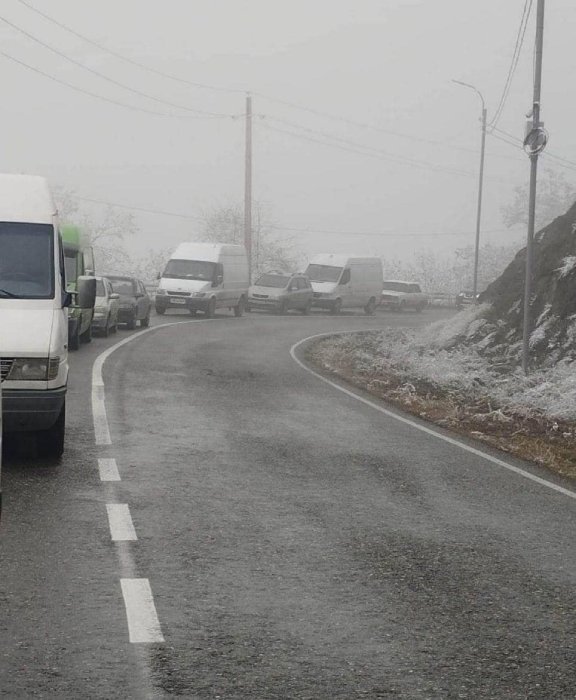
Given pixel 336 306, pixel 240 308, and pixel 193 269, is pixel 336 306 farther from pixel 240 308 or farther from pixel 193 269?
pixel 193 269

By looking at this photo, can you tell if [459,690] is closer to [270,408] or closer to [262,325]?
[270,408]

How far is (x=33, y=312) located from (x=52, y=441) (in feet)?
3.74

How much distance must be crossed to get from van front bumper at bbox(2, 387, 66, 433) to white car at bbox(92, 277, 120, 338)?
56.4 feet

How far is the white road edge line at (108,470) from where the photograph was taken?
9.71 m

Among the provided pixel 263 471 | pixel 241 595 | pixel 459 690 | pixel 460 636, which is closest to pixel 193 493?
pixel 263 471

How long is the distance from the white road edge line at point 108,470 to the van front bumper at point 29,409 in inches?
22.9

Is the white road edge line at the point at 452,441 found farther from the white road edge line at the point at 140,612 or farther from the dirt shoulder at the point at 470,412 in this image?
the white road edge line at the point at 140,612

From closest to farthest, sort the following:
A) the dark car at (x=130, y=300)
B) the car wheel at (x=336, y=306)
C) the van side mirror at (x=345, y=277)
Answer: the dark car at (x=130, y=300), the car wheel at (x=336, y=306), the van side mirror at (x=345, y=277)

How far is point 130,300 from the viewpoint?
32.0 meters

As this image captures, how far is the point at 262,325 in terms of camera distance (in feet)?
126

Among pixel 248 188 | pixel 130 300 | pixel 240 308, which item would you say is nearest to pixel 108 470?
A: pixel 130 300

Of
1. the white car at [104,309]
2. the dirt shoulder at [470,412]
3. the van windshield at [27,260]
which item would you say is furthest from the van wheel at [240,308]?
the van windshield at [27,260]

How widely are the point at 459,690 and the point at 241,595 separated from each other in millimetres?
1700

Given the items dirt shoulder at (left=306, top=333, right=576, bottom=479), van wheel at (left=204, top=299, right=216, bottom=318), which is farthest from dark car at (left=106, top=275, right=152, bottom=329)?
van wheel at (left=204, top=299, right=216, bottom=318)
